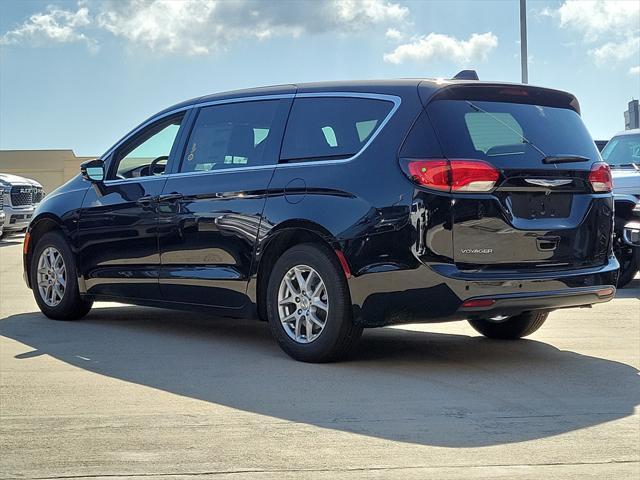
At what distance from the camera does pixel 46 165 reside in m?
50.1

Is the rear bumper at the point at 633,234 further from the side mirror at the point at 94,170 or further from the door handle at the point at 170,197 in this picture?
the side mirror at the point at 94,170

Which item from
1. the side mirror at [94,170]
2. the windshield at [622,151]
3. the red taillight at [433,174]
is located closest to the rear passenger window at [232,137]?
the side mirror at [94,170]

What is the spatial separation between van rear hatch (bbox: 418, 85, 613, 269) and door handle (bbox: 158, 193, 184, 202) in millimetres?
2263

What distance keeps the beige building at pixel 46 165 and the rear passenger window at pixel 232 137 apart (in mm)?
42020

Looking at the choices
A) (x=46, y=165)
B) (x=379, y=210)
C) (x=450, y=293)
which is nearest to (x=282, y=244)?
(x=379, y=210)

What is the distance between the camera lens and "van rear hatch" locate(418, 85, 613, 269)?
6543 mm

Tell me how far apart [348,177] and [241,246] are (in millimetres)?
1098

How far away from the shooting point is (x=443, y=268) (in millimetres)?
6496

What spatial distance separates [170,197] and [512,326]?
2.74 meters

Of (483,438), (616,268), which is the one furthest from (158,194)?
(483,438)

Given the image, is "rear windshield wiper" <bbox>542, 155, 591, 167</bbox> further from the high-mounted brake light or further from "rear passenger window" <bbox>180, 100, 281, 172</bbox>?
"rear passenger window" <bbox>180, 100, 281, 172</bbox>

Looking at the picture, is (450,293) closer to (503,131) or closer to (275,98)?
(503,131)

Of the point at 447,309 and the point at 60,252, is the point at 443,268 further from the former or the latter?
the point at 60,252

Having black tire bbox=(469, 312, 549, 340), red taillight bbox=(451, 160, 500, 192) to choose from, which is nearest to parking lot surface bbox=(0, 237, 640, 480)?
black tire bbox=(469, 312, 549, 340)
